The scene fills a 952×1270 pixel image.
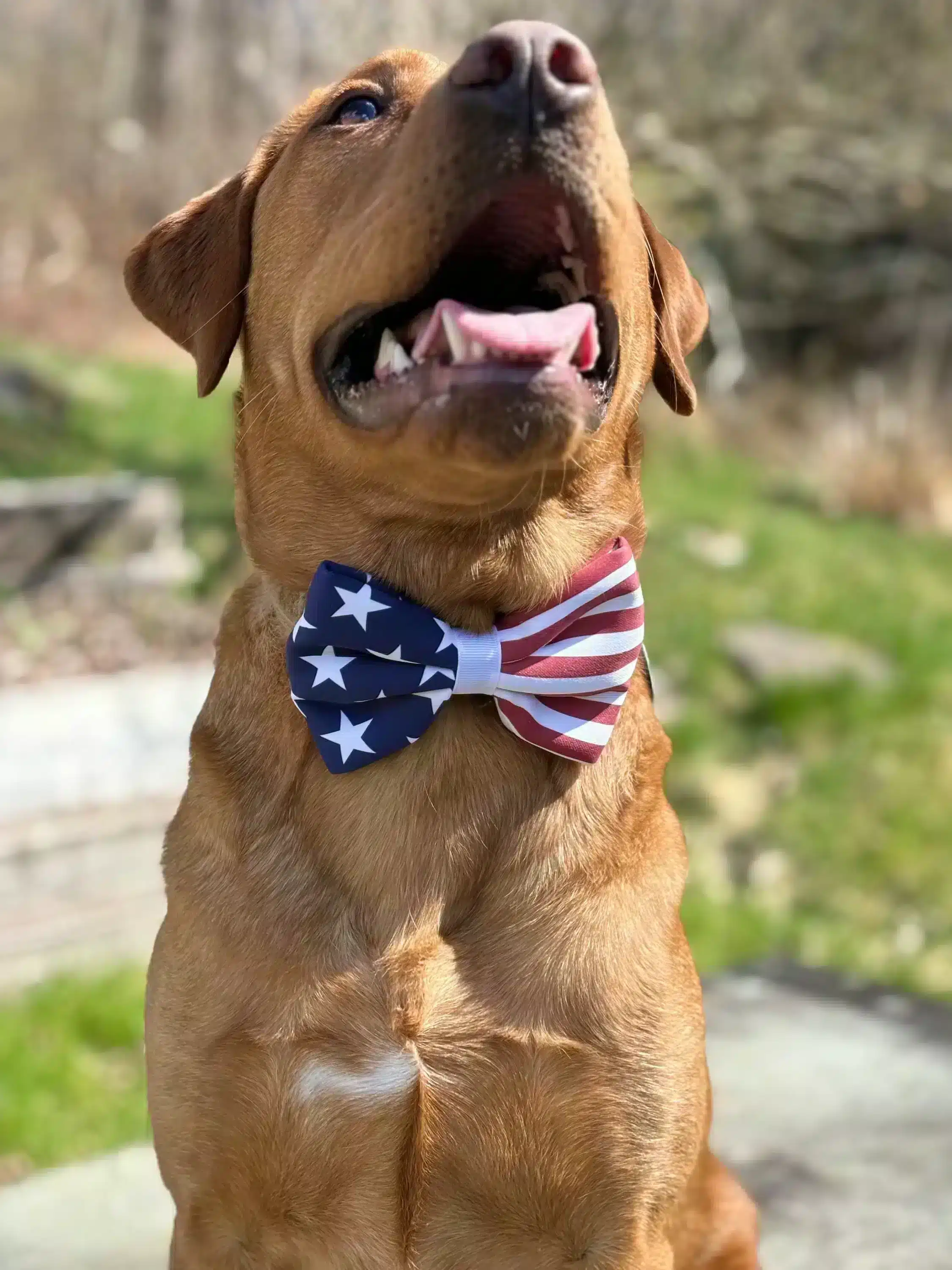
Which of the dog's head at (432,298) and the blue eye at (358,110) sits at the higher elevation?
the blue eye at (358,110)

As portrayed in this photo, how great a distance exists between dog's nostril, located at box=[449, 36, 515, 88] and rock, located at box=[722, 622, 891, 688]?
544 centimetres

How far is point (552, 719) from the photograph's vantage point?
227 centimetres

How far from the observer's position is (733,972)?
4883 millimetres

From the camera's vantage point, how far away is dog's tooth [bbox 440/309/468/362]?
1.98m

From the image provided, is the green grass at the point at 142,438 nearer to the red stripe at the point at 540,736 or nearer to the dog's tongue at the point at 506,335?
the red stripe at the point at 540,736

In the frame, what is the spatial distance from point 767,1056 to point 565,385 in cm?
293

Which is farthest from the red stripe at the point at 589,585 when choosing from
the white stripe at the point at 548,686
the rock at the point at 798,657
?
the rock at the point at 798,657

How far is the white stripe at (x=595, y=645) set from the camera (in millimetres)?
2316

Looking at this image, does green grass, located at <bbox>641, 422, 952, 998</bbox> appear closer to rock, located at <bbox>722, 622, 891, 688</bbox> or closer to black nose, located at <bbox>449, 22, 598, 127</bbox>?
rock, located at <bbox>722, 622, 891, 688</bbox>

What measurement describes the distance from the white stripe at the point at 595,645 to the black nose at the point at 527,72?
0.82 m

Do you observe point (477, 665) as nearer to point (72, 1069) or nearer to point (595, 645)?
A: point (595, 645)

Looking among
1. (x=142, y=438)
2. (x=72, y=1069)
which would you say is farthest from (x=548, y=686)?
(x=142, y=438)

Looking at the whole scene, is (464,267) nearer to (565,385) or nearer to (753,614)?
(565,385)

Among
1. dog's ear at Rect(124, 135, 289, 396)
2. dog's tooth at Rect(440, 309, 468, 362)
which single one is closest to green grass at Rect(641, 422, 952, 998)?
dog's ear at Rect(124, 135, 289, 396)
